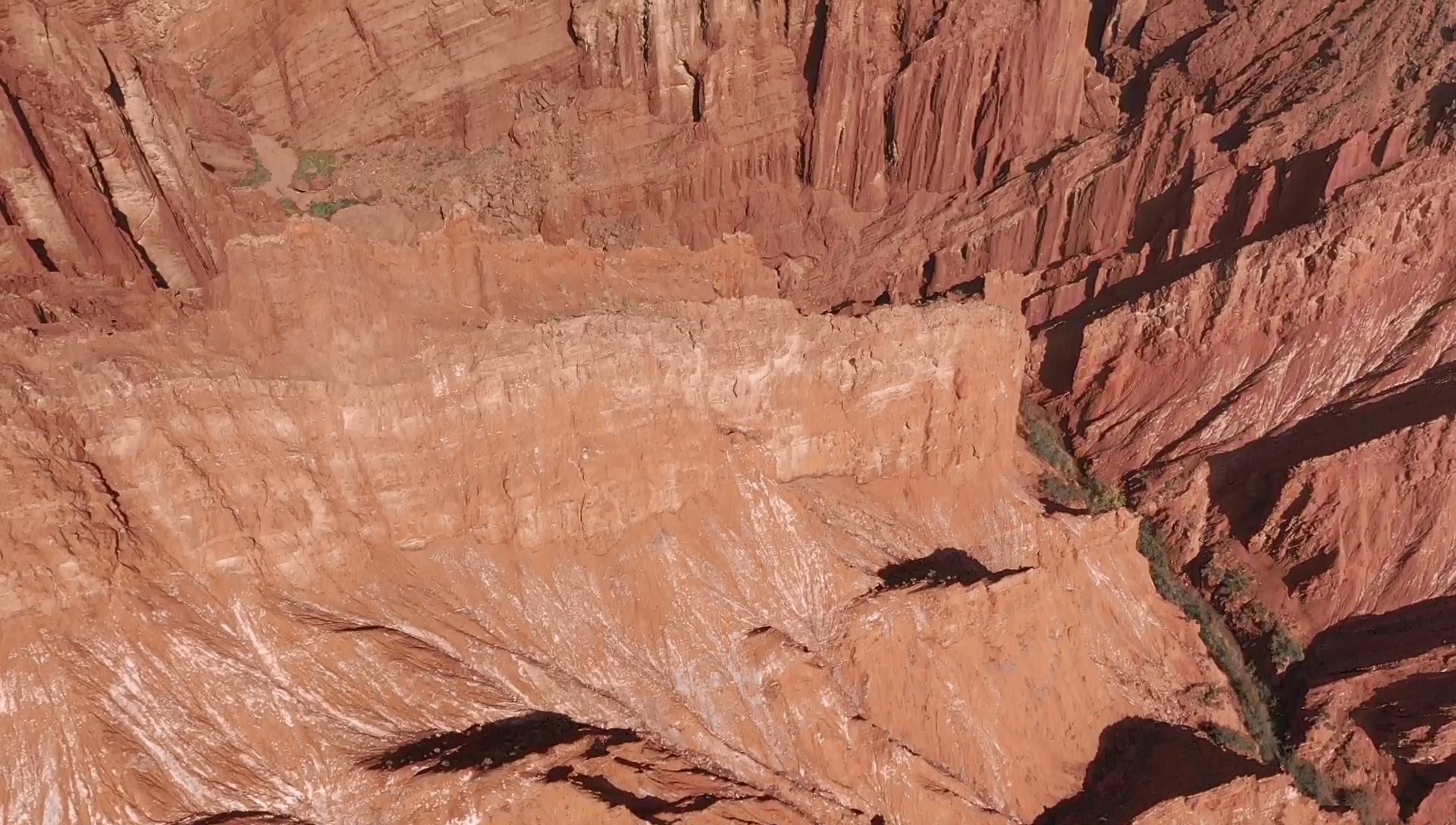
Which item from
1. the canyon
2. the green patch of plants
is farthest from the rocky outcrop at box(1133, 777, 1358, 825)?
the green patch of plants

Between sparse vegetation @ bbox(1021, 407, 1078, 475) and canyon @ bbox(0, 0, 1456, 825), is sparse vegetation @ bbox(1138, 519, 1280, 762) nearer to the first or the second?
canyon @ bbox(0, 0, 1456, 825)

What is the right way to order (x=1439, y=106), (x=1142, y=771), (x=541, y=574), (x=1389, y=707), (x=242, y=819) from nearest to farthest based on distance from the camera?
1. (x=242, y=819)
2. (x=541, y=574)
3. (x=1142, y=771)
4. (x=1389, y=707)
5. (x=1439, y=106)

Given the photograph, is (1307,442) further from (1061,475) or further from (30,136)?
(30,136)

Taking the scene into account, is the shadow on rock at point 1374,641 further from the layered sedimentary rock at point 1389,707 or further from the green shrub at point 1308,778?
the green shrub at point 1308,778

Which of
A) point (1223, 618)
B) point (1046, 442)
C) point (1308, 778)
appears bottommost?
point (1308, 778)

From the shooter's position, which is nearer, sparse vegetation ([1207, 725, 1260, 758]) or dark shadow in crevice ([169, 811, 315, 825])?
dark shadow in crevice ([169, 811, 315, 825])

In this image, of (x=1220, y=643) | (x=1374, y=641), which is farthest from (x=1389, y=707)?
(x=1220, y=643)
